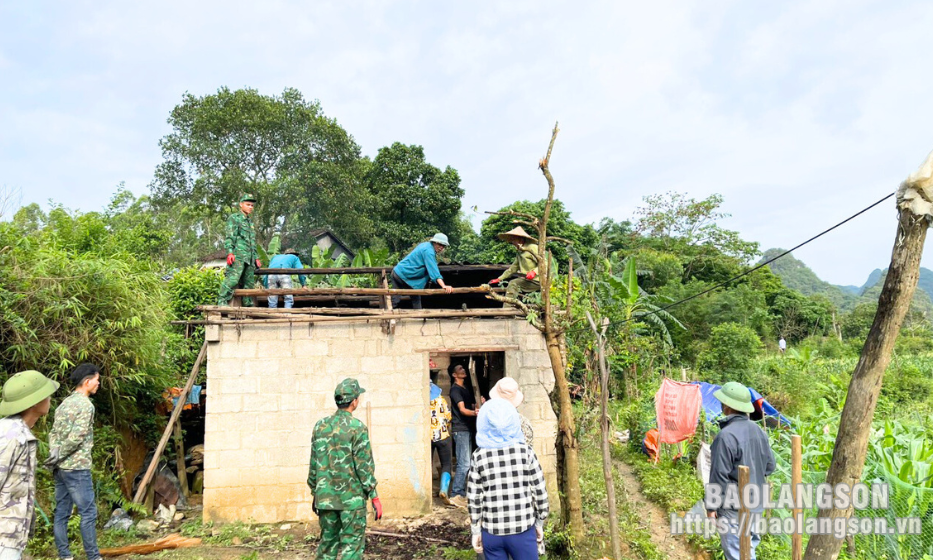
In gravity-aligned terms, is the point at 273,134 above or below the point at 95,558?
above

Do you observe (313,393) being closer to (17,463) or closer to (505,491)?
(17,463)

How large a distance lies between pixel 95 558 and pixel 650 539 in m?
5.42

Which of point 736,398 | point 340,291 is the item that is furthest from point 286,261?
point 736,398

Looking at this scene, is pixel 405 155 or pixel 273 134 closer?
pixel 273 134

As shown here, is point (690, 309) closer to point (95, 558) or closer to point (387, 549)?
point (387, 549)

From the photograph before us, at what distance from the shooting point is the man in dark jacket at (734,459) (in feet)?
14.3

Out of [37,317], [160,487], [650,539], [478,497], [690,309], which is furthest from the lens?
[690,309]

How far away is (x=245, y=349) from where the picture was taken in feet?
22.7

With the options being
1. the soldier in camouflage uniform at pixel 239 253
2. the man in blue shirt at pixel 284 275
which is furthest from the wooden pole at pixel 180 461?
the man in blue shirt at pixel 284 275

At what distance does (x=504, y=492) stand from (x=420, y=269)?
4.16 metres

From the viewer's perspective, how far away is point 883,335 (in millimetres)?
3047

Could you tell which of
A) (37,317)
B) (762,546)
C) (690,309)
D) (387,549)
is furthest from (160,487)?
(690,309)

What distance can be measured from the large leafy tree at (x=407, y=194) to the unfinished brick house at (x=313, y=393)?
60.5 ft

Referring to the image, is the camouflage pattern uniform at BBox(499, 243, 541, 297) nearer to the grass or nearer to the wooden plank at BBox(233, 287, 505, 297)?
the wooden plank at BBox(233, 287, 505, 297)
